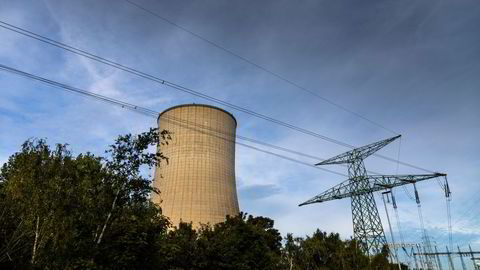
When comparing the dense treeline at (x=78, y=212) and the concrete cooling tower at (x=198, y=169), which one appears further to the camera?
the concrete cooling tower at (x=198, y=169)

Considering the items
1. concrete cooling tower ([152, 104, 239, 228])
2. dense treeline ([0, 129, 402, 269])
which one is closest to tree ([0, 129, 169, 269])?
dense treeline ([0, 129, 402, 269])

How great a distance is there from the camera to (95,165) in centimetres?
1090

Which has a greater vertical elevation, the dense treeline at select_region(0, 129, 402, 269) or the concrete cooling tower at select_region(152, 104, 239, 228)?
the concrete cooling tower at select_region(152, 104, 239, 228)

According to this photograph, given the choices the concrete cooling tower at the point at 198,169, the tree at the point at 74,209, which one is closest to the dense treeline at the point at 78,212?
the tree at the point at 74,209

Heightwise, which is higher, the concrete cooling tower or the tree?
the concrete cooling tower

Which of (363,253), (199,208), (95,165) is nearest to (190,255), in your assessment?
(199,208)

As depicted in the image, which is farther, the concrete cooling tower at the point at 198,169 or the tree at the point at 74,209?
the concrete cooling tower at the point at 198,169

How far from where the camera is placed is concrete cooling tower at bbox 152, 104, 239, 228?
2819 centimetres

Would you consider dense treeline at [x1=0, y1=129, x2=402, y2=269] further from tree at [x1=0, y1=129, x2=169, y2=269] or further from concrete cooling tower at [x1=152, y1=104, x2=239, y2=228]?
concrete cooling tower at [x1=152, y1=104, x2=239, y2=228]

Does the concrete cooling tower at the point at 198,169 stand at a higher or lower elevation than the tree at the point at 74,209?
higher

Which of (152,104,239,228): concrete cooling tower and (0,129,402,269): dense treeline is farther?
(152,104,239,228): concrete cooling tower

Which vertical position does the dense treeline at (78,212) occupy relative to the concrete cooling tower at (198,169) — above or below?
below

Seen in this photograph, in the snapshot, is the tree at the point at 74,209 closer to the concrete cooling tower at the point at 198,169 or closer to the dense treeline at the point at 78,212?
the dense treeline at the point at 78,212

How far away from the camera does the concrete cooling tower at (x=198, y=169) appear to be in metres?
28.2
